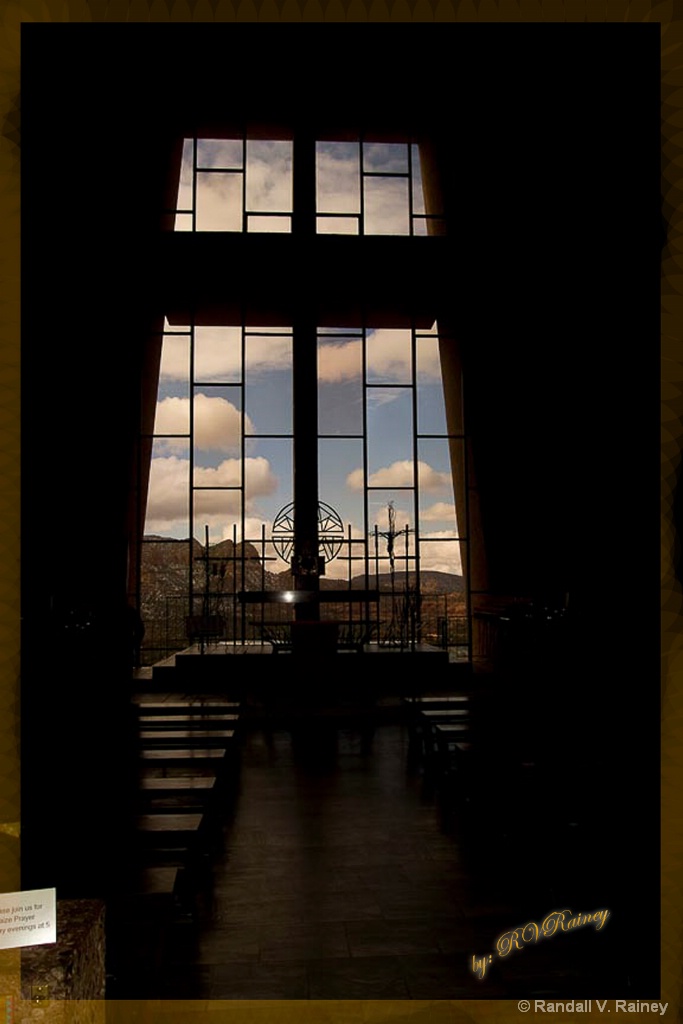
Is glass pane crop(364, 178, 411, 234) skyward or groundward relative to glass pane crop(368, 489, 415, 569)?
skyward

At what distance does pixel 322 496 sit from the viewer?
9.70m

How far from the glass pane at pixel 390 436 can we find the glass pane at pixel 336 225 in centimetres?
215

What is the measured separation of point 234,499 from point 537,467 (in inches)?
143

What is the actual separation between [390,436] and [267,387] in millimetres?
1665

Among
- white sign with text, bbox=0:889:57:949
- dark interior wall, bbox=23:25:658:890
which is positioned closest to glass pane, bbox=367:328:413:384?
dark interior wall, bbox=23:25:658:890

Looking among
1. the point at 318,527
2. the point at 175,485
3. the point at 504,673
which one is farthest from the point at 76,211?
the point at 504,673

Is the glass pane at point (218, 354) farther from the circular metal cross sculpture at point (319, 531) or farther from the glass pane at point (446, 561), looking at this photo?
the glass pane at point (446, 561)

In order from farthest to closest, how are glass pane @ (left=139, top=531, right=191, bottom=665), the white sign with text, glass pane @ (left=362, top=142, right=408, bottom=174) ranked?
glass pane @ (left=362, top=142, right=408, bottom=174)
glass pane @ (left=139, top=531, right=191, bottom=665)
the white sign with text

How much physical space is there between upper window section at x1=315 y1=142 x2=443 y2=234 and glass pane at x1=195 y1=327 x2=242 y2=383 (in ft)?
6.26

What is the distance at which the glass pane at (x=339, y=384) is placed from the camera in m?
9.77

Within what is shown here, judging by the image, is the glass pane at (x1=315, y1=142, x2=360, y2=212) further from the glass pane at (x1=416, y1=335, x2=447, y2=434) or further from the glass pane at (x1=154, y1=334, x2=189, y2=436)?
the glass pane at (x1=154, y1=334, x2=189, y2=436)

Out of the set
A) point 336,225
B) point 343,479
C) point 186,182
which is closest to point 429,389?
point 343,479

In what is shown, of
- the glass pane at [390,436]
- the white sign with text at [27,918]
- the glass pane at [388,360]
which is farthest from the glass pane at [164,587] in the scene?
the white sign with text at [27,918]

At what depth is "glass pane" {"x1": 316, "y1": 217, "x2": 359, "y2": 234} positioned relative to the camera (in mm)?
10078
